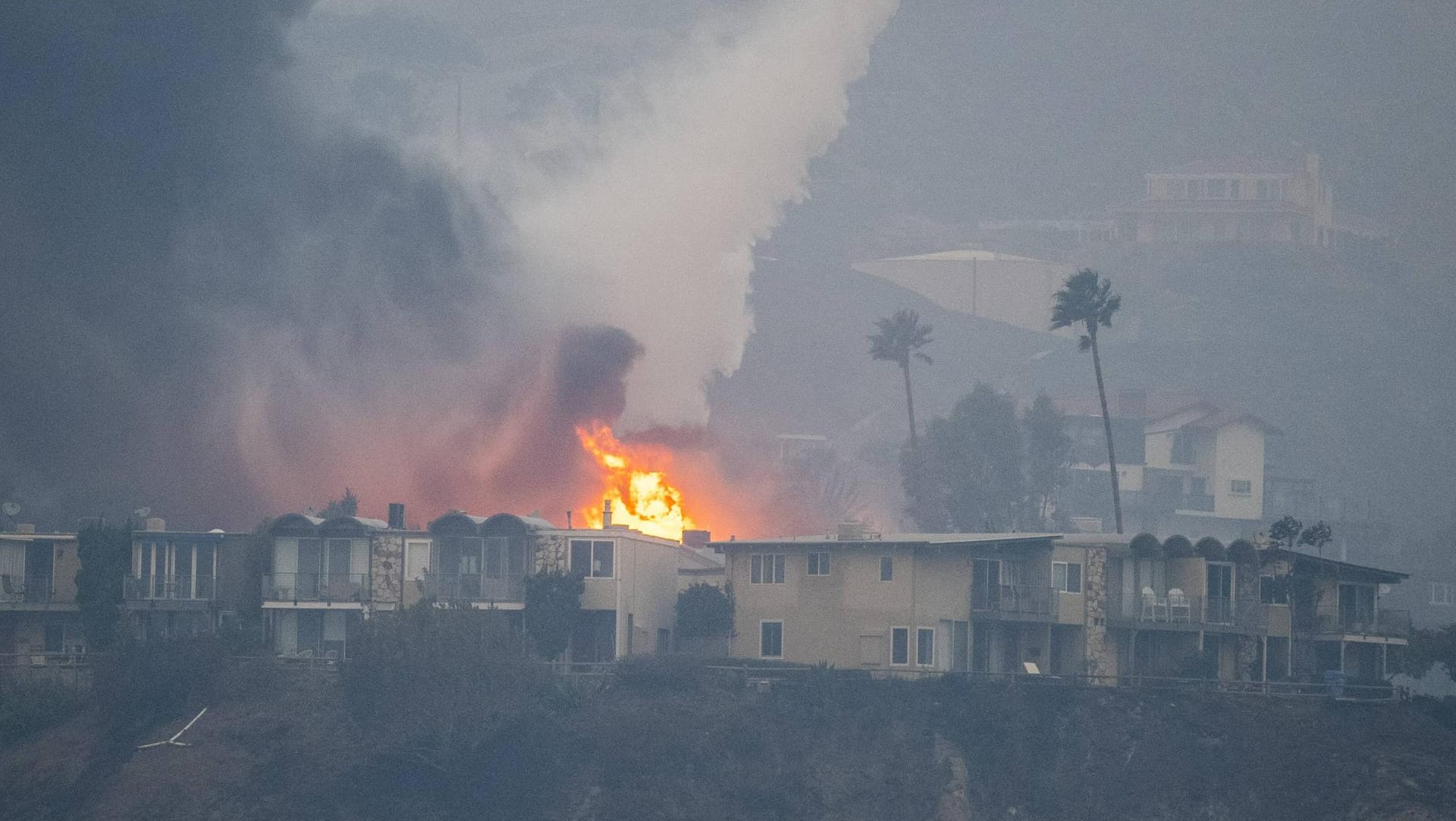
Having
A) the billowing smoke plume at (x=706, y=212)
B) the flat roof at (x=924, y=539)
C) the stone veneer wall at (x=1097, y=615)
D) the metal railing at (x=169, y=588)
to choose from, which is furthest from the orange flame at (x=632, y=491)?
the stone veneer wall at (x=1097, y=615)

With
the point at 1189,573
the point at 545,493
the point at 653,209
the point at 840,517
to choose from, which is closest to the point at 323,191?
the point at 653,209

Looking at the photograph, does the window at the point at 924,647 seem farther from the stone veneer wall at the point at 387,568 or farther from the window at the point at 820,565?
the stone veneer wall at the point at 387,568

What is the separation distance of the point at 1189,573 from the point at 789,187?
4956 cm

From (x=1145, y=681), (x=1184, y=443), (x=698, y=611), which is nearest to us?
(x=1145, y=681)

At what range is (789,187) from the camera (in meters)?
126

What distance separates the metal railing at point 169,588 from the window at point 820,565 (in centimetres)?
2396

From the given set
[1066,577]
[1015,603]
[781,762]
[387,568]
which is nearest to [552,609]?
[387,568]

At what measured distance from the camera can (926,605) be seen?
8125 centimetres

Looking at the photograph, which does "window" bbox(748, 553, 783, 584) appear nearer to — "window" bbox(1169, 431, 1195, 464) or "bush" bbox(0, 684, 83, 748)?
"bush" bbox(0, 684, 83, 748)

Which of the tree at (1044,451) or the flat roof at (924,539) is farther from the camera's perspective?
the tree at (1044,451)

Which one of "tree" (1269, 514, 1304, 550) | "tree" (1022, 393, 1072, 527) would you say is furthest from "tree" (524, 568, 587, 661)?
"tree" (1022, 393, 1072, 527)

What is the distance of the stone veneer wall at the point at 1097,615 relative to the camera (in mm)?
80938

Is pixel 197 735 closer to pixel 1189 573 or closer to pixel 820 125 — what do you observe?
pixel 1189 573

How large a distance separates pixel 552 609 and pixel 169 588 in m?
16.0
